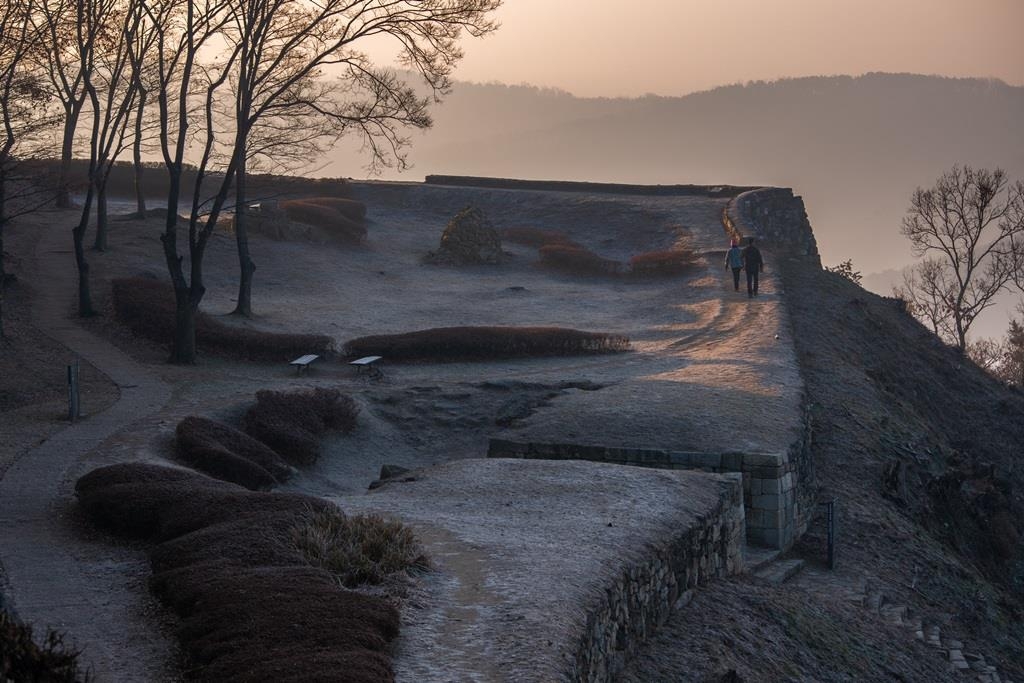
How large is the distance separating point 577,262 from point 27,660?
1536 inches

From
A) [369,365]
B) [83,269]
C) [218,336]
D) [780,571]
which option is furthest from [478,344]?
[780,571]

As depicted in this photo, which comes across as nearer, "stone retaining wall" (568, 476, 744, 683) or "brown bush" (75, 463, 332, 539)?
"stone retaining wall" (568, 476, 744, 683)

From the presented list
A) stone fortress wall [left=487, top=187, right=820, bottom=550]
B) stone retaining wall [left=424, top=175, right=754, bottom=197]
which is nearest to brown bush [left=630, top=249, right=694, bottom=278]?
stone retaining wall [left=424, top=175, right=754, bottom=197]

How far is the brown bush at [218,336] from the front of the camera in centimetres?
2841

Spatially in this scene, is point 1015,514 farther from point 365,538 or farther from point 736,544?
point 365,538

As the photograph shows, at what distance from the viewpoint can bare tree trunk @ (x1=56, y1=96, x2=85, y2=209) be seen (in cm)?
3275

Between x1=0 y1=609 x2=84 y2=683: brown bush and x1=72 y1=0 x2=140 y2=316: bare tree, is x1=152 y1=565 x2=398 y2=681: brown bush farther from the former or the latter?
x1=72 y1=0 x2=140 y2=316: bare tree

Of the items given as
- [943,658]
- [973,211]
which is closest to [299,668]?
[943,658]

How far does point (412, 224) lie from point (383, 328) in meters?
20.5

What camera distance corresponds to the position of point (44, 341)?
90.1 ft

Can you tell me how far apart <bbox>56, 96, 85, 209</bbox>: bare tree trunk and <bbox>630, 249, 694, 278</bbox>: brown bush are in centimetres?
2047

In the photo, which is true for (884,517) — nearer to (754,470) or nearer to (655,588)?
(754,470)

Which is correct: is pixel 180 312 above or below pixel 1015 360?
above

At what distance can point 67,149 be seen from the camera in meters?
41.2
